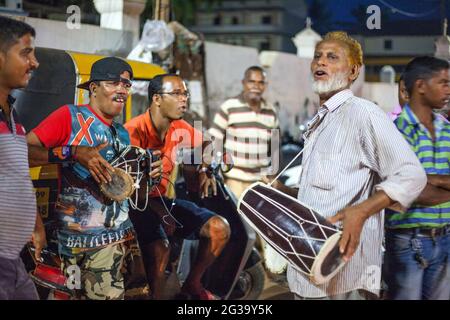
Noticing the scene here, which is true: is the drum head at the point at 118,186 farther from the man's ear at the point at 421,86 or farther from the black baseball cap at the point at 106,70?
the man's ear at the point at 421,86

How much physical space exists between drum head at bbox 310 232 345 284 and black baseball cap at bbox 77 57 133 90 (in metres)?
1.50

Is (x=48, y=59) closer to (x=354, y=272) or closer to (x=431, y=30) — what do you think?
(x=354, y=272)

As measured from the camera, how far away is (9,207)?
3.34 metres

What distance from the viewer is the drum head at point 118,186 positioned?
13.0 feet

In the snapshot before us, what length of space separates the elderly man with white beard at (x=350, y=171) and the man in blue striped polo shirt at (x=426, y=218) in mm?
328

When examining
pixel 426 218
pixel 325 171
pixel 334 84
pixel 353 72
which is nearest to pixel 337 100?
pixel 334 84

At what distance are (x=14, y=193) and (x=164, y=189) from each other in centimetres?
125

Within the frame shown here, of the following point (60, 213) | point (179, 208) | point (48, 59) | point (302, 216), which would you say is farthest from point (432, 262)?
point (48, 59)

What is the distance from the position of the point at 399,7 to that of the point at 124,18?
2146mm

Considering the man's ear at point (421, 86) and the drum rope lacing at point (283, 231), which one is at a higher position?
the man's ear at point (421, 86)

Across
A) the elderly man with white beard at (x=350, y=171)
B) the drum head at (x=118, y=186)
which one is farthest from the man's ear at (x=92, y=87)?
the elderly man with white beard at (x=350, y=171)

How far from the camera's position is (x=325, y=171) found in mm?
3434

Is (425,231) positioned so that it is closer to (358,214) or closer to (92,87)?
(358,214)

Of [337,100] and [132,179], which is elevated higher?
[337,100]
